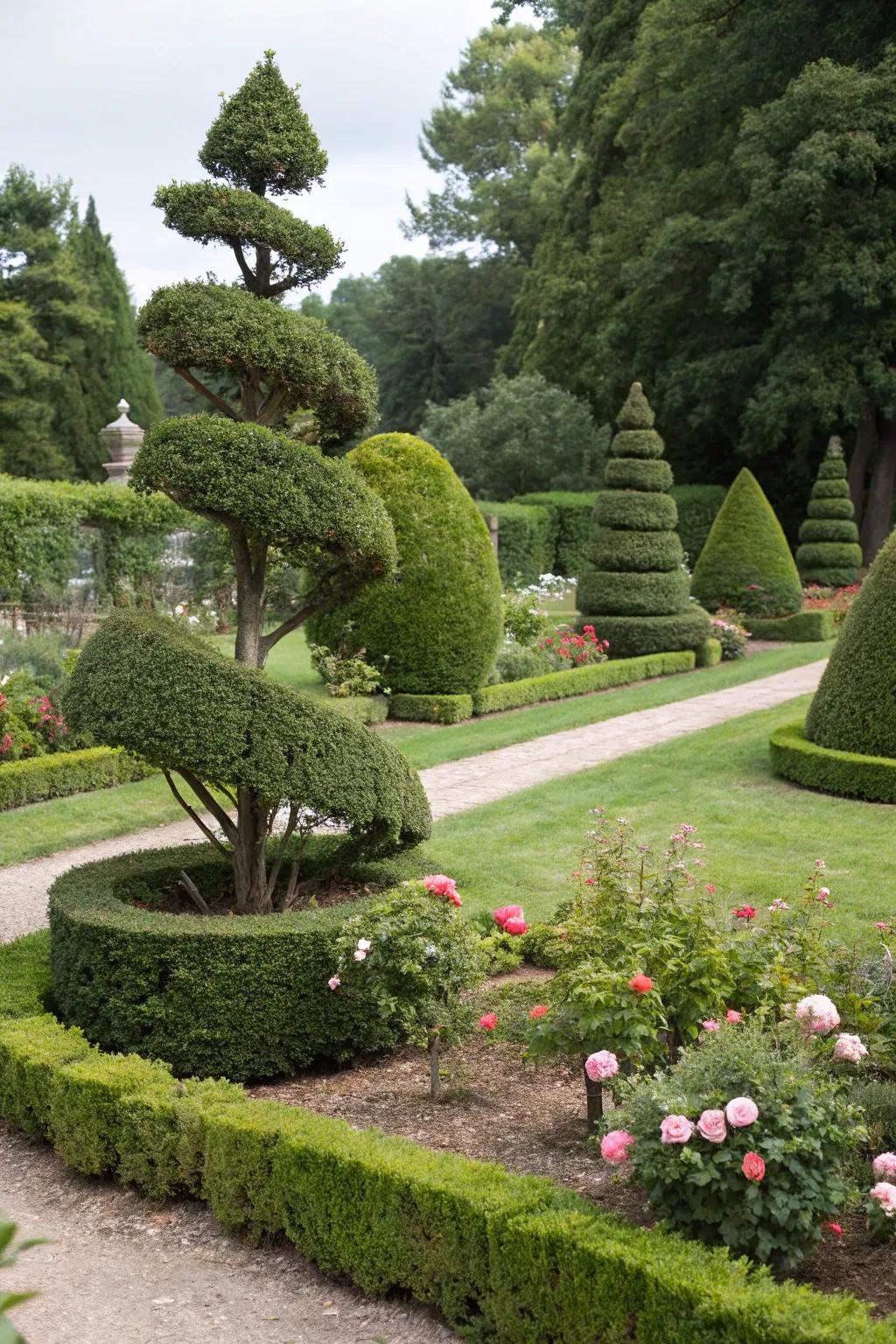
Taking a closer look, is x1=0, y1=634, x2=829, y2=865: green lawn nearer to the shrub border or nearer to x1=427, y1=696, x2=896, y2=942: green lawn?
the shrub border

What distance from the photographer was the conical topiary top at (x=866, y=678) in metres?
10.0

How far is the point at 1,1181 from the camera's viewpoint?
15.5 ft

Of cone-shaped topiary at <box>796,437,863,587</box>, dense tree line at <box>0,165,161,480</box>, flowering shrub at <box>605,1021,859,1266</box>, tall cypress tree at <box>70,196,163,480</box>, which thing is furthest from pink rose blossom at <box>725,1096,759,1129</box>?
tall cypress tree at <box>70,196,163,480</box>

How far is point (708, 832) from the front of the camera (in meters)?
8.97

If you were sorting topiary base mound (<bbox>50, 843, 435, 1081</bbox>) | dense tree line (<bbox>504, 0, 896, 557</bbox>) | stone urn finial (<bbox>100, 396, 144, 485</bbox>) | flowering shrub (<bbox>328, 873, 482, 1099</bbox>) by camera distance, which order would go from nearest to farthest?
1. flowering shrub (<bbox>328, 873, 482, 1099</bbox>)
2. topiary base mound (<bbox>50, 843, 435, 1081</bbox>)
3. stone urn finial (<bbox>100, 396, 144, 485</bbox>)
4. dense tree line (<bbox>504, 0, 896, 557</bbox>)

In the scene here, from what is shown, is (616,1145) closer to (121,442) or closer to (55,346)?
(121,442)

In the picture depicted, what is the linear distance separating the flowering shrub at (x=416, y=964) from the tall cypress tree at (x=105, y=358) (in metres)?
33.6

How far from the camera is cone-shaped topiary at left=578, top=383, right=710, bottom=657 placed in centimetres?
1858

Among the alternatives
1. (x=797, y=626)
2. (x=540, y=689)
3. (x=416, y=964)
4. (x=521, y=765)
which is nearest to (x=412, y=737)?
(x=521, y=765)

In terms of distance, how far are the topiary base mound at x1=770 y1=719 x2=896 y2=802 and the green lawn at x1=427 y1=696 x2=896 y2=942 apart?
154 mm

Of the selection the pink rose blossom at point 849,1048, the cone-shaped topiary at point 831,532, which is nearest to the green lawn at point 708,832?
the pink rose blossom at point 849,1048

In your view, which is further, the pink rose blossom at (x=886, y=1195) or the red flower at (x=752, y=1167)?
the pink rose blossom at (x=886, y=1195)

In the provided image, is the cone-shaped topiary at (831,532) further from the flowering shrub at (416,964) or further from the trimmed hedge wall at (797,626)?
the flowering shrub at (416,964)

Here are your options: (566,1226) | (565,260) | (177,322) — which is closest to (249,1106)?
(566,1226)
